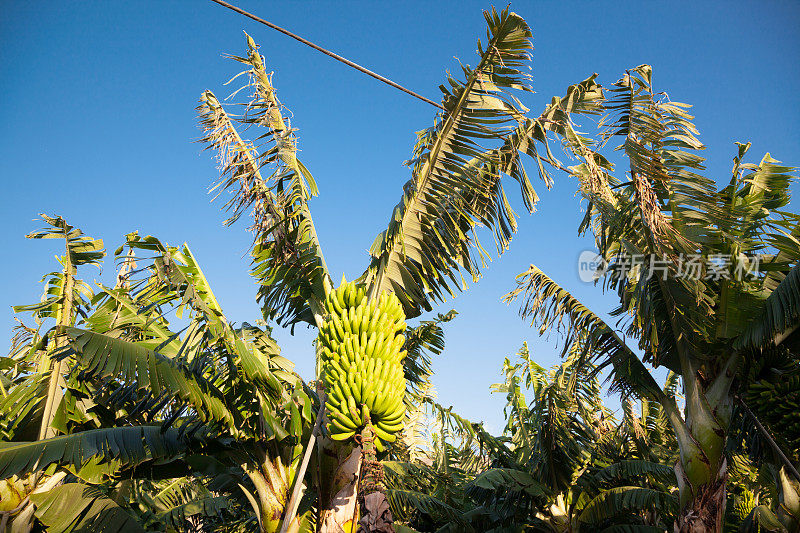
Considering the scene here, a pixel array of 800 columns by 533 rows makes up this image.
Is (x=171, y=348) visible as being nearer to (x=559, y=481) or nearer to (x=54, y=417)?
(x=54, y=417)

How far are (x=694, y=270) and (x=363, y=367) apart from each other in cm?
403

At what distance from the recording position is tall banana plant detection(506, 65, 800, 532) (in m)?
5.39

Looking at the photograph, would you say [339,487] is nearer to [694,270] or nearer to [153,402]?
[153,402]

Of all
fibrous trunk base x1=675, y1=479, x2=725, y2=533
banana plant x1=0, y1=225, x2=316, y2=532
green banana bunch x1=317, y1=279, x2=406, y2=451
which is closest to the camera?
green banana bunch x1=317, y1=279, x2=406, y2=451

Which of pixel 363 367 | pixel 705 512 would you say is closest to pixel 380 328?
pixel 363 367

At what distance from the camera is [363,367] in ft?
13.2

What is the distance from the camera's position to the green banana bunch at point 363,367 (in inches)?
153

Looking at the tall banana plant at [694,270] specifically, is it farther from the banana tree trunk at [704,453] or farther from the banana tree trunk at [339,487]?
the banana tree trunk at [339,487]

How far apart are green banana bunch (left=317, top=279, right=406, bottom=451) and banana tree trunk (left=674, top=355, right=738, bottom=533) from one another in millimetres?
3636

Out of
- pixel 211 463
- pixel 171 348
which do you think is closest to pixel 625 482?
Result: pixel 211 463

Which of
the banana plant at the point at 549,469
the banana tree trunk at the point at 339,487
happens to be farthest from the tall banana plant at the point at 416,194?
the banana plant at the point at 549,469

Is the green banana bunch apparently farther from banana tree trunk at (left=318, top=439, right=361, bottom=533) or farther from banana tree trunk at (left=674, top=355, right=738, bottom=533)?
banana tree trunk at (left=674, top=355, right=738, bottom=533)

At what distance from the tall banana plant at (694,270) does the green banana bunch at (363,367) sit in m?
2.54
